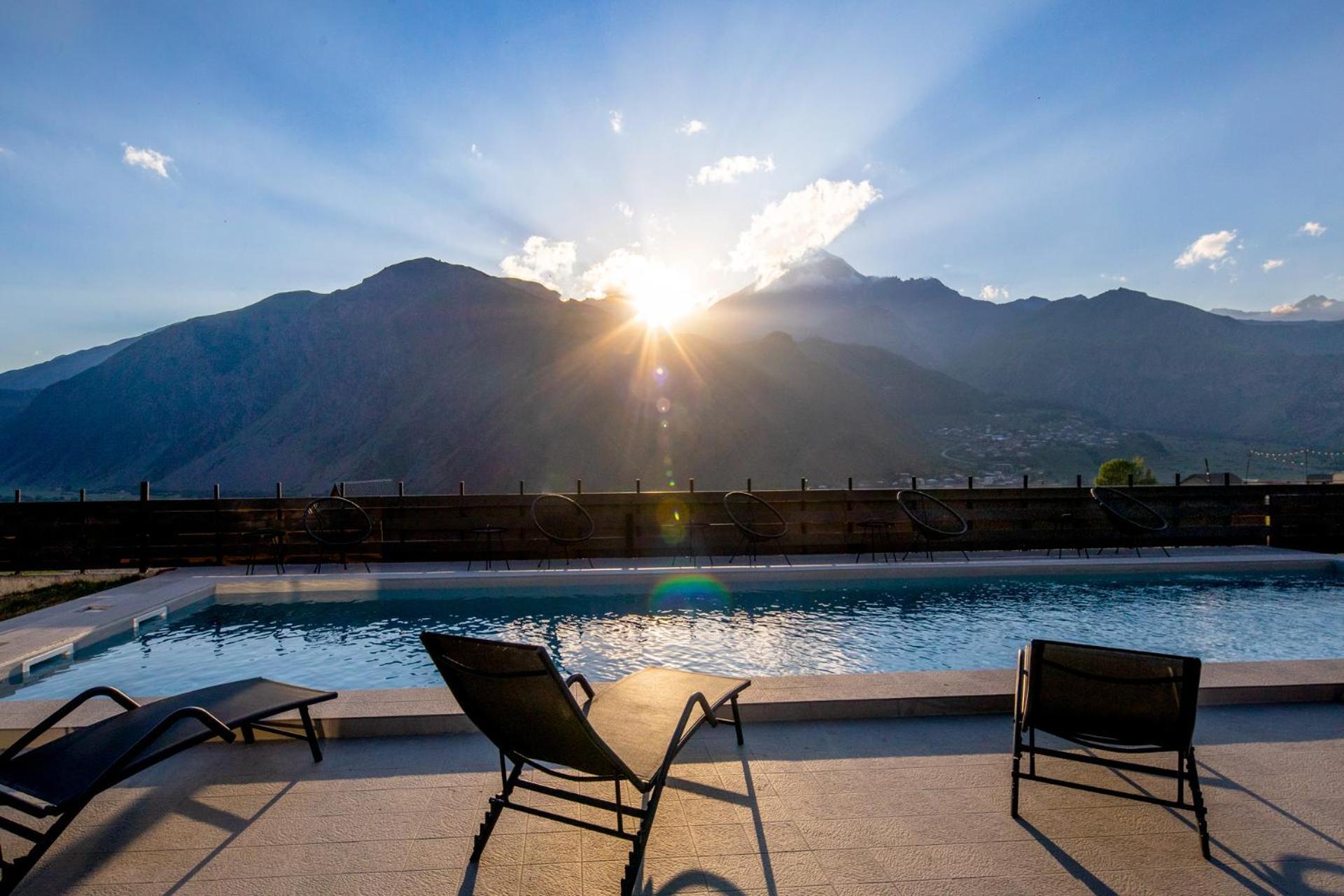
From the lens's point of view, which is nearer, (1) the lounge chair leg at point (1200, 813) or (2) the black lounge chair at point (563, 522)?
(1) the lounge chair leg at point (1200, 813)

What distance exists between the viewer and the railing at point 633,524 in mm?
8203

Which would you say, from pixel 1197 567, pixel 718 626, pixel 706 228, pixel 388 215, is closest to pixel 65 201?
pixel 388 215

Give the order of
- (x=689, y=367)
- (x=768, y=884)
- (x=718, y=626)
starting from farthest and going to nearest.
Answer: (x=689, y=367), (x=718, y=626), (x=768, y=884)

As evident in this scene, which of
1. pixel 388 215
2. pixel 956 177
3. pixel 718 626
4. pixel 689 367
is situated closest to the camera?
pixel 718 626

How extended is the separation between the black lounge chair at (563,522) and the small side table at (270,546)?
2.74 metres

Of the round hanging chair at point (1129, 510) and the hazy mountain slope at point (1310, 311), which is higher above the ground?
the hazy mountain slope at point (1310, 311)

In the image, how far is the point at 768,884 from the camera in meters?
1.87

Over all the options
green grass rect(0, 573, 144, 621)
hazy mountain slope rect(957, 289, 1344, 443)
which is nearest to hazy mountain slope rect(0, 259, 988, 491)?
hazy mountain slope rect(957, 289, 1344, 443)

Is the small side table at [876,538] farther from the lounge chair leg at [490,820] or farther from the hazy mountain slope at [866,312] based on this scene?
the hazy mountain slope at [866,312]

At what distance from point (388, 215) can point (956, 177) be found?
10.4 m

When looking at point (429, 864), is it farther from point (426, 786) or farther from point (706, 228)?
point (706, 228)

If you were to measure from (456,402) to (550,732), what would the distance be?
51284 millimetres

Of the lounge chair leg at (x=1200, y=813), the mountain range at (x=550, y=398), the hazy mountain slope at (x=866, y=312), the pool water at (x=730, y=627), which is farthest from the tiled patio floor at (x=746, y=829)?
the hazy mountain slope at (x=866, y=312)

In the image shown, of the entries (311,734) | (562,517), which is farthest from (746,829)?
(562,517)
